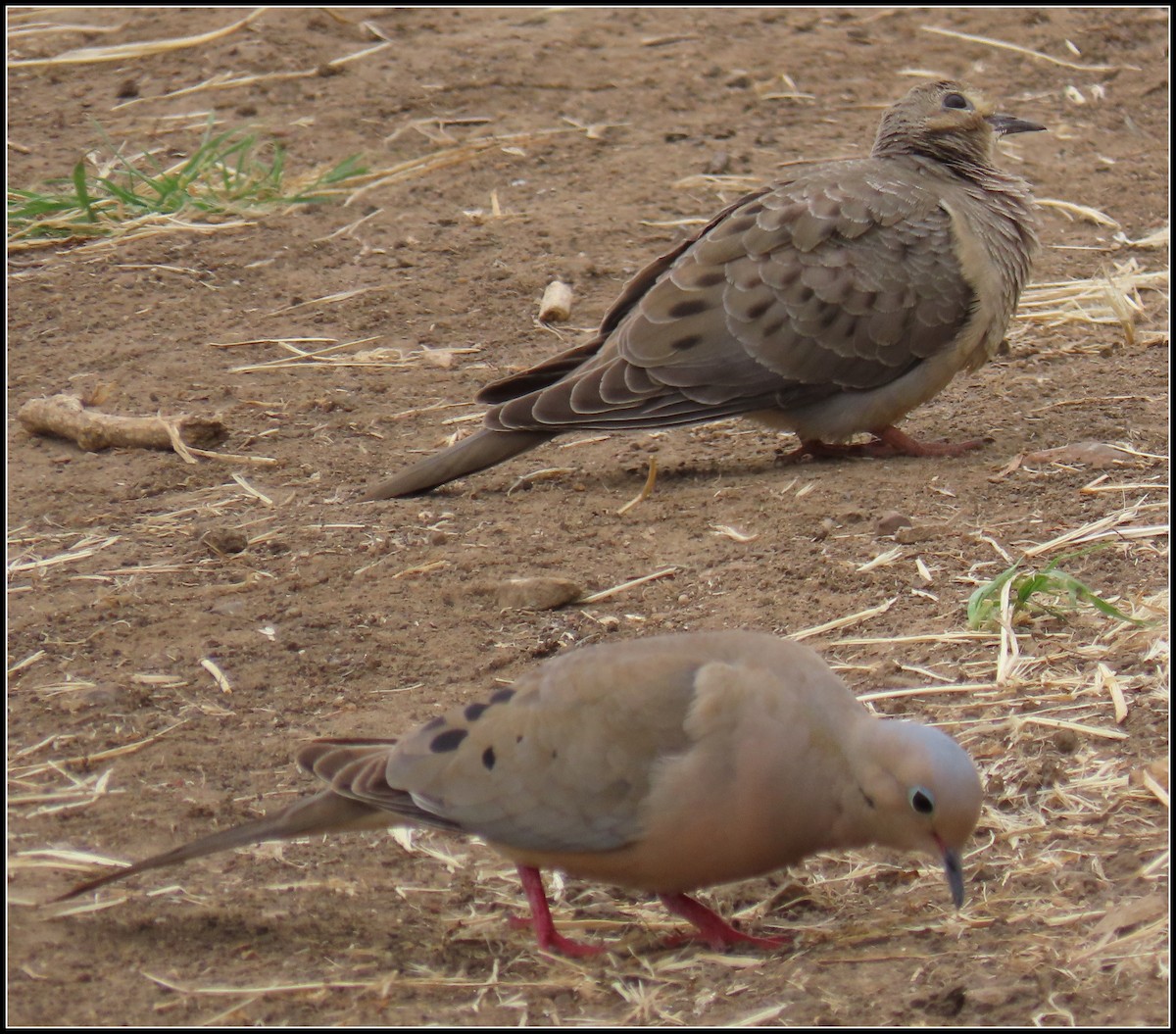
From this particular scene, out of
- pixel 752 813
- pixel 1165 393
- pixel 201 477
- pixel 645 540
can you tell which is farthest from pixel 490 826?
pixel 1165 393

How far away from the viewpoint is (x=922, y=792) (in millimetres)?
2658

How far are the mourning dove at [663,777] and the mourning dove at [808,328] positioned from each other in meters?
2.13

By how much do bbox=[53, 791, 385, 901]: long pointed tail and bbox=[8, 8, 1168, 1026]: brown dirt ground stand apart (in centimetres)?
15

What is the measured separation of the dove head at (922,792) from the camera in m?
2.66

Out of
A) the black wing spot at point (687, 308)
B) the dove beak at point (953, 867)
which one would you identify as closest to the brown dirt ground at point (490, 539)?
the dove beak at point (953, 867)

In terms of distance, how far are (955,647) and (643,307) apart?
5.98 feet

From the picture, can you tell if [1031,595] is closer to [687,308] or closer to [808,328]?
[808,328]

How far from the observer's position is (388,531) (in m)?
4.60

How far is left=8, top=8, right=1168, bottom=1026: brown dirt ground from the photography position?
2.81 metres

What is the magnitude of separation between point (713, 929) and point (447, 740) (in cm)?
59

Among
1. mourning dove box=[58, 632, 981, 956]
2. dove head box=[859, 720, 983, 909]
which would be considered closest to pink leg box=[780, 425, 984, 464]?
mourning dove box=[58, 632, 981, 956]

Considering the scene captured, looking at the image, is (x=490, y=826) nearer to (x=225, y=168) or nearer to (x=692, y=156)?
(x=225, y=168)

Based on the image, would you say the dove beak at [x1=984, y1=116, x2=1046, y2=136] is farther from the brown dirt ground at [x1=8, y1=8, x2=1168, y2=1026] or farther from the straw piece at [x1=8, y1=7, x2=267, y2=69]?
the straw piece at [x1=8, y1=7, x2=267, y2=69]

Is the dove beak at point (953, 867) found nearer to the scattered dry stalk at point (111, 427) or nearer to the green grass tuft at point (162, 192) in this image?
the scattered dry stalk at point (111, 427)
